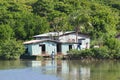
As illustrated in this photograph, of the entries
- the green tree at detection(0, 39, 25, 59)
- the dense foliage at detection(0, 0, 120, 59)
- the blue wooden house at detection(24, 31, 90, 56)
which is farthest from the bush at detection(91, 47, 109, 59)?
the green tree at detection(0, 39, 25, 59)

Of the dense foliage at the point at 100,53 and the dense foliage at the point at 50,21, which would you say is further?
the dense foliage at the point at 50,21

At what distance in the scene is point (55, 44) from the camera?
51.5 m

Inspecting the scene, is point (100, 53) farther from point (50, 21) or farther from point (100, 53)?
point (50, 21)

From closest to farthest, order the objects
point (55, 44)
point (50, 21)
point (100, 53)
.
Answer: point (100, 53) < point (55, 44) < point (50, 21)

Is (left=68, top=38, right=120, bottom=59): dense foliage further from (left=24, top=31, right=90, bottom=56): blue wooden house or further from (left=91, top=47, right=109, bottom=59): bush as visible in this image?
(left=24, top=31, right=90, bottom=56): blue wooden house

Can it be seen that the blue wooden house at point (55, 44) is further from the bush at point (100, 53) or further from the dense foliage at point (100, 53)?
the bush at point (100, 53)

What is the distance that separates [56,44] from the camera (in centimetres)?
5169

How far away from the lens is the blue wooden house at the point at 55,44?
50531 mm

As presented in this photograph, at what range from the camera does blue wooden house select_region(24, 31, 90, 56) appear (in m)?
50.5

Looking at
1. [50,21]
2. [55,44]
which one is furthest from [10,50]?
[50,21]

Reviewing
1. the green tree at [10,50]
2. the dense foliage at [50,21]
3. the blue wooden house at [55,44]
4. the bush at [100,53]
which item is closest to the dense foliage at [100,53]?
the bush at [100,53]

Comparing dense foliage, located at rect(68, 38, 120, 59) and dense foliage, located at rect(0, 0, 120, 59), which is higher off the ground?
dense foliage, located at rect(0, 0, 120, 59)

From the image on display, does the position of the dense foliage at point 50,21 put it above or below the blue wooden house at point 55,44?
above

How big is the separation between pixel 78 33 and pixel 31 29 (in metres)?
7.25
